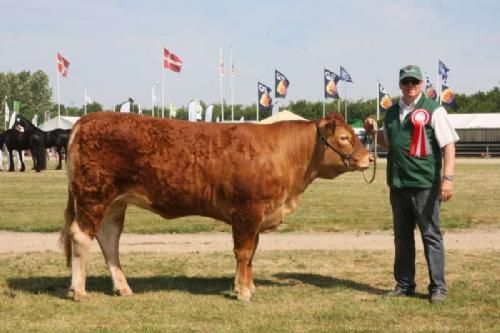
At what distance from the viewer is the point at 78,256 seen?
8.22 m

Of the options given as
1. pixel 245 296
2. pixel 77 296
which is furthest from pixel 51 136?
pixel 245 296

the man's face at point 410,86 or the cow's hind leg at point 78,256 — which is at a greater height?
the man's face at point 410,86

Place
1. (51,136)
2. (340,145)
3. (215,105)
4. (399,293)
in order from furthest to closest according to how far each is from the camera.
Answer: (215,105)
(51,136)
(340,145)
(399,293)

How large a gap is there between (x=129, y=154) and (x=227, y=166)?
1.07 m

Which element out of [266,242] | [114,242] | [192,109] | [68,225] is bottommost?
[266,242]

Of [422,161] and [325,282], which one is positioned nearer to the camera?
[422,161]

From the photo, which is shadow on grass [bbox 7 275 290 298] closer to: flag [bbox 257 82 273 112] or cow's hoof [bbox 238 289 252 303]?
cow's hoof [bbox 238 289 252 303]

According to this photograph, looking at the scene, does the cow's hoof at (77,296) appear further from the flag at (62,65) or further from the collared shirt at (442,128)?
the flag at (62,65)

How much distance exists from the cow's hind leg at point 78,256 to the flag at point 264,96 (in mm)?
61848

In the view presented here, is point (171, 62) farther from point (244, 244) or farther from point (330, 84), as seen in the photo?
point (244, 244)

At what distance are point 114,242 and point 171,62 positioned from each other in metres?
55.0

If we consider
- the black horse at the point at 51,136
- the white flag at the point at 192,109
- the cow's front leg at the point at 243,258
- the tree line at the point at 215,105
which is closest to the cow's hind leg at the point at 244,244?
the cow's front leg at the point at 243,258

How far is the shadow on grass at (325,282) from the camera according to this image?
8.77 m

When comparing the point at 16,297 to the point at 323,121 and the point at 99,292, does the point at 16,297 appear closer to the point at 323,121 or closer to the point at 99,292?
the point at 99,292
